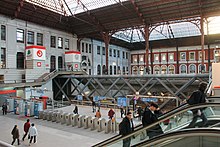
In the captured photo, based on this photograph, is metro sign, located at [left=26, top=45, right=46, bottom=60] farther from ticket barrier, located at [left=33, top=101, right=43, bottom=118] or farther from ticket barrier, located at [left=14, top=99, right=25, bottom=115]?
ticket barrier, located at [left=33, top=101, right=43, bottom=118]

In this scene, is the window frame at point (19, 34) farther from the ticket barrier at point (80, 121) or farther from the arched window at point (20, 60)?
the ticket barrier at point (80, 121)

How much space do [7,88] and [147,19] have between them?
67.7ft

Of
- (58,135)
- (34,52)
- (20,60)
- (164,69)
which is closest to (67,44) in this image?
(20,60)

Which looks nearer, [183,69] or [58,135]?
[58,135]

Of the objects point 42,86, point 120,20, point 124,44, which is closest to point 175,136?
point 42,86

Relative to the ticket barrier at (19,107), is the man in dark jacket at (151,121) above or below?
above

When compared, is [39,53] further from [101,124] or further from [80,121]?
[101,124]

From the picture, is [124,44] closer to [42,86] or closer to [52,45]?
[52,45]

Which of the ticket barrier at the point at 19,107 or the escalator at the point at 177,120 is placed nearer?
the escalator at the point at 177,120

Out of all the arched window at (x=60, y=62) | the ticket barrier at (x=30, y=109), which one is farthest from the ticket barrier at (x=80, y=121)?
the arched window at (x=60, y=62)

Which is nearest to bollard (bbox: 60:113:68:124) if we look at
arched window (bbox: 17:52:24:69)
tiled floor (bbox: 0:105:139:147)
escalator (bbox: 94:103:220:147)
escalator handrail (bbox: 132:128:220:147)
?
tiled floor (bbox: 0:105:139:147)

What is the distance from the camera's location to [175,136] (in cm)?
309

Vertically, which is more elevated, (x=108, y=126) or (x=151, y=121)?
(x=151, y=121)

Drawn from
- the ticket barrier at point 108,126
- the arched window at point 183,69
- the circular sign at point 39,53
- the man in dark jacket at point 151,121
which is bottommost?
the ticket barrier at point 108,126
